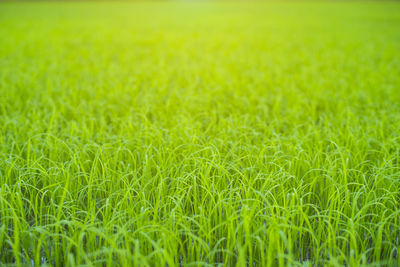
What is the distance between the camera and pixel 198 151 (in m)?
3.00

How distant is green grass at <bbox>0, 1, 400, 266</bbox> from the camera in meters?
2.29

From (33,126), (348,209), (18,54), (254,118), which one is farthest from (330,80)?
(18,54)

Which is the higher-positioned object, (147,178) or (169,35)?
(169,35)

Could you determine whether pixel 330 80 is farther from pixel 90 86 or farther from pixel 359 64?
pixel 90 86

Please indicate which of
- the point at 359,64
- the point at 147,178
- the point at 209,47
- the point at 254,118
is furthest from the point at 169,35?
the point at 147,178

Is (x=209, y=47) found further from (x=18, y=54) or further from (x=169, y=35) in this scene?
(x=18, y=54)

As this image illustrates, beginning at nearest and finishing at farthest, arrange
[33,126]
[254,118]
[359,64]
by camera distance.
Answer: [33,126] → [254,118] → [359,64]

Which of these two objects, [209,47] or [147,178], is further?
[209,47]

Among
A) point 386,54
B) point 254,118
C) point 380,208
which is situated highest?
point 386,54

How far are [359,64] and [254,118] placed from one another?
193 inches

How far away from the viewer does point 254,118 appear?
14.6ft

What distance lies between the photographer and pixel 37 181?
9.56 ft

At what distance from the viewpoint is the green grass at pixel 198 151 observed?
2.29 meters

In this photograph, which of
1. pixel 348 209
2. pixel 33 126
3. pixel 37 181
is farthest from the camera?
pixel 33 126
